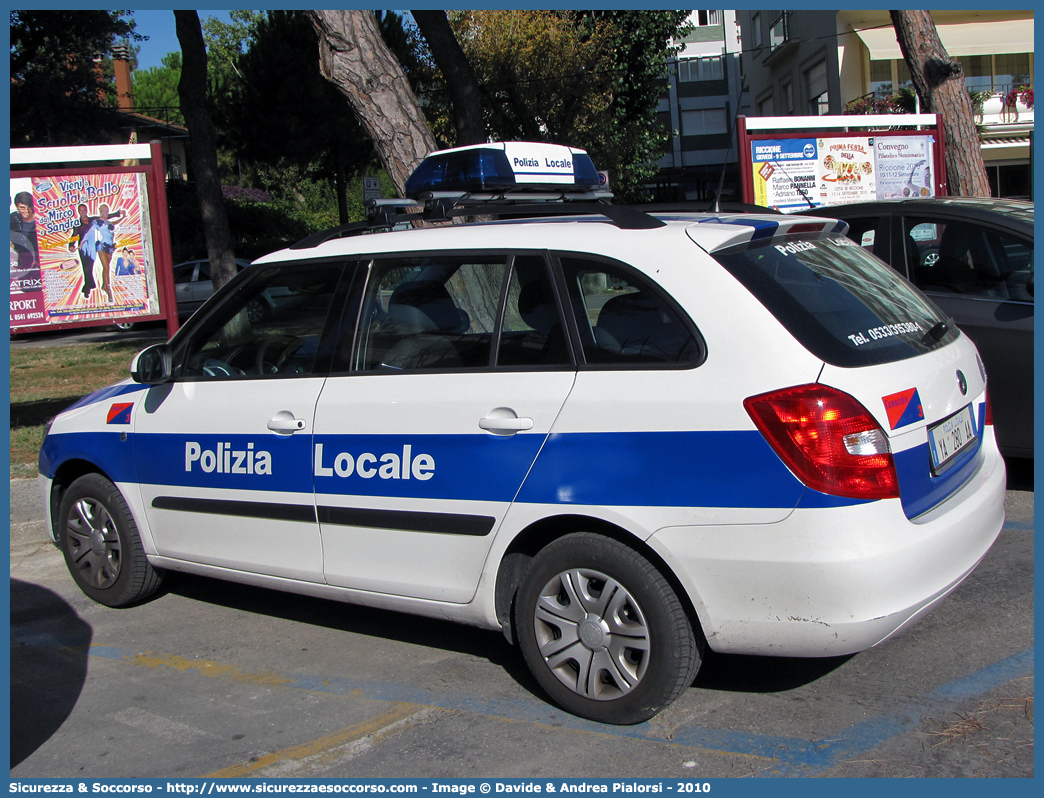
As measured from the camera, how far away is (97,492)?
471 cm

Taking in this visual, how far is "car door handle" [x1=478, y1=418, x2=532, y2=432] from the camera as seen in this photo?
3311 millimetres

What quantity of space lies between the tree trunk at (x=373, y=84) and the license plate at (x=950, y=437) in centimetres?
632

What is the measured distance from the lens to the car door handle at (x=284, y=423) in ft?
12.7

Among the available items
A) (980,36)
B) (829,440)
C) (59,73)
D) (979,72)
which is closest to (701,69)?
(979,72)

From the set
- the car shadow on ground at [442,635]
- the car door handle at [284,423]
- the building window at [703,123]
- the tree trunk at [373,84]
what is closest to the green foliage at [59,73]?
the tree trunk at [373,84]

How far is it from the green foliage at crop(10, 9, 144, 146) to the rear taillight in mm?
27018

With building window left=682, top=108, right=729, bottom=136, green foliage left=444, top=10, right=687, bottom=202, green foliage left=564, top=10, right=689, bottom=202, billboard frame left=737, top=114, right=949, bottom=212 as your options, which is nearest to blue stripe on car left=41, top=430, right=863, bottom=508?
billboard frame left=737, top=114, right=949, bottom=212

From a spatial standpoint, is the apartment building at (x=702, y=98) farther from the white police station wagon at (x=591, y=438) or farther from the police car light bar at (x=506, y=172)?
the white police station wagon at (x=591, y=438)

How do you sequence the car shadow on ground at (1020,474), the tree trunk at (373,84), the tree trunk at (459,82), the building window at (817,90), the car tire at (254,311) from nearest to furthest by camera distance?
the car tire at (254,311), the car shadow on ground at (1020,474), the tree trunk at (373,84), the tree trunk at (459,82), the building window at (817,90)

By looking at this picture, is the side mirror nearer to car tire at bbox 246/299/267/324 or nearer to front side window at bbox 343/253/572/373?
car tire at bbox 246/299/267/324

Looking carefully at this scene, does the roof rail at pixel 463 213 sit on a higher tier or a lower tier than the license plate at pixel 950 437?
higher

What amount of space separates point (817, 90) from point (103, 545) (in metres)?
28.3

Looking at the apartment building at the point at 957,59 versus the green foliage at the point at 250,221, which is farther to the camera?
the green foliage at the point at 250,221

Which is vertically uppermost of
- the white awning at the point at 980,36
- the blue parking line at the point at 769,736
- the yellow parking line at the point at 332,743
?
the white awning at the point at 980,36
